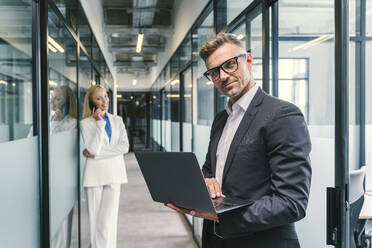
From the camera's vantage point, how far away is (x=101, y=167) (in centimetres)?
335

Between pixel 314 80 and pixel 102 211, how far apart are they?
→ 90.5 inches

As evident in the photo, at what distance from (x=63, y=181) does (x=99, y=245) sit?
0.92m

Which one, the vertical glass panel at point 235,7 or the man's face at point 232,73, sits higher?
the vertical glass panel at point 235,7

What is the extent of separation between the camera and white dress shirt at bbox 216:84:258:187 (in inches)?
53.1

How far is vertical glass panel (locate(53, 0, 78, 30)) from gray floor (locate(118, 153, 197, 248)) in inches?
91.4

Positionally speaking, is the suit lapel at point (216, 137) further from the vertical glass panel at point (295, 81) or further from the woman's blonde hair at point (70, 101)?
the woman's blonde hair at point (70, 101)

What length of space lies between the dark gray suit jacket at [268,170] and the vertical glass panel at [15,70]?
3.37 feet

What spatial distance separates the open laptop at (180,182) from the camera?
1.16 meters

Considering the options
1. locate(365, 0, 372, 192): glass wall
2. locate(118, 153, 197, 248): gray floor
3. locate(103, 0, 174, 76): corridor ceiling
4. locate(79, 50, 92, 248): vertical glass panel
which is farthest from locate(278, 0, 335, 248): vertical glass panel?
locate(103, 0, 174, 76): corridor ceiling

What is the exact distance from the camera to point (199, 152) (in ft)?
14.7

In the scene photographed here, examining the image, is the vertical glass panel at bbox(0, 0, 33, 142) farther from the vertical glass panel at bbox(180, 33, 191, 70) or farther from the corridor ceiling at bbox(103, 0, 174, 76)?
the corridor ceiling at bbox(103, 0, 174, 76)

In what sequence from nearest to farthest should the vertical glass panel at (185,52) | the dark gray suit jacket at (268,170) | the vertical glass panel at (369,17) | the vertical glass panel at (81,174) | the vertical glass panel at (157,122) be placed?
1. the dark gray suit jacket at (268,170)
2. the vertical glass panel at (369,17)
3. the vertical glass panel at (81,174)
4. the vertical glass panel at (185,52)
5. the vertical glass panel at (157,122)

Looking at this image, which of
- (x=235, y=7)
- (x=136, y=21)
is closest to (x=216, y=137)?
(x=235, y=7)

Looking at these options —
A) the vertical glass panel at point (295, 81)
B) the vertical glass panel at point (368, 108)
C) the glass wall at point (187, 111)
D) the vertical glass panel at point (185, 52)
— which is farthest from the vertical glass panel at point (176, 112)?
the vertical glass panel at point (368, 108)
